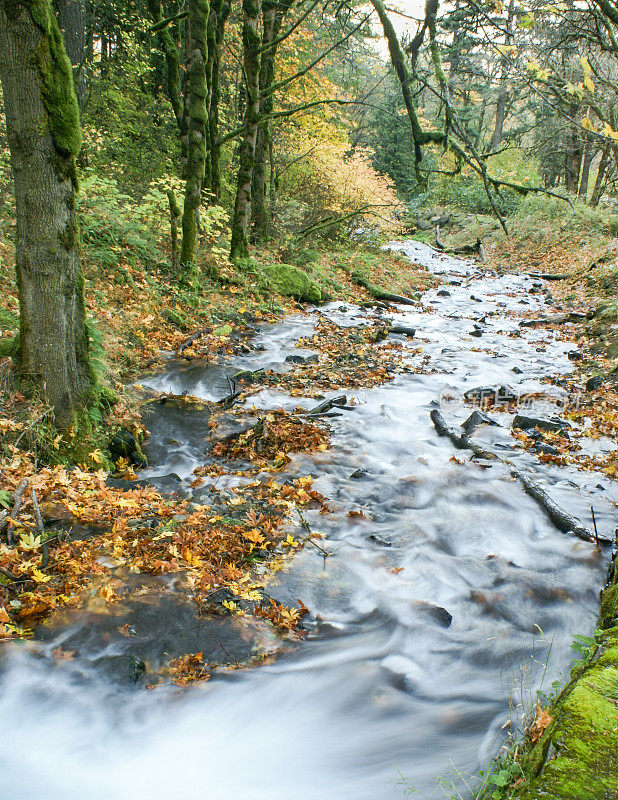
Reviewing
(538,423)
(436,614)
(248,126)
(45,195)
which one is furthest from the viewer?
(248,126)

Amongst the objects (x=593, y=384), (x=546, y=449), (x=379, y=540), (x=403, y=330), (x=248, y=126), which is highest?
(x=248, y=126)

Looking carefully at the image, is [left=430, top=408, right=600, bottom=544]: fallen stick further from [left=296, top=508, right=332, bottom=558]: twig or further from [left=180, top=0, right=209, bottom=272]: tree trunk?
[left=180, top=0, right=209, bottom=272]: tree trunk

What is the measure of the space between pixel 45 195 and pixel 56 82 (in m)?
0.88

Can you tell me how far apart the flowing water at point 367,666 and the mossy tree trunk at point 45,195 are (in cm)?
164

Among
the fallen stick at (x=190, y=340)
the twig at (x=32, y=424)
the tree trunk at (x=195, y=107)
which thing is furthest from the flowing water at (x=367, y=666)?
the tree trunk at (x=195, y=107)

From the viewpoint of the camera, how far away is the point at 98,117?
616 inches

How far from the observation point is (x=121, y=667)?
10.7 ft

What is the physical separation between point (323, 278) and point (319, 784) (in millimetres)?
14338

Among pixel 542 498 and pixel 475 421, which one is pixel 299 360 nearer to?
pixel 475 421

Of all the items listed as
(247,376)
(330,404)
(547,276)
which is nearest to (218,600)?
(330,404)

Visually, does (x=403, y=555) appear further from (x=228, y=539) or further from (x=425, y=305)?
(x=425, y=305)

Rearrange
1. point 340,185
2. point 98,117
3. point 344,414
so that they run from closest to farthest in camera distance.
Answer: point 344,414, point 98,117, point 340,185

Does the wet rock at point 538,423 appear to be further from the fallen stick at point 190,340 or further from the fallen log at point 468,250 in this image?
the fallen log at point 468,250

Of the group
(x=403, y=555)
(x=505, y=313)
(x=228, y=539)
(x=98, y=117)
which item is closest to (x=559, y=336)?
(x=505, y=313)
